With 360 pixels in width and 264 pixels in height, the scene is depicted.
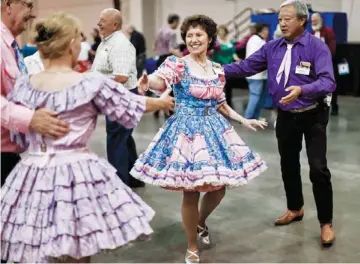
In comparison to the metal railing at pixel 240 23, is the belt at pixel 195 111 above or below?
above

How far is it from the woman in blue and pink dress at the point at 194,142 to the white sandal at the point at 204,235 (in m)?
0.32

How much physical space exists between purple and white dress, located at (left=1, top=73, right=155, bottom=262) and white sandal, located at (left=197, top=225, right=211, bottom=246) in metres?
1.33

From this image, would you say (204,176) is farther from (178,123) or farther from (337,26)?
(337,26)

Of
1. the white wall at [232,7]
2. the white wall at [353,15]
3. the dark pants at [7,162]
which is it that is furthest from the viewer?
the white wall at [232,7]

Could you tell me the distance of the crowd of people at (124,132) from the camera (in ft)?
7.64

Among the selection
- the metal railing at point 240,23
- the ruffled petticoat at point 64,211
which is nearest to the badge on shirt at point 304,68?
the ruffled petticoat at point 64,211

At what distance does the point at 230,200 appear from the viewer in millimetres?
4746

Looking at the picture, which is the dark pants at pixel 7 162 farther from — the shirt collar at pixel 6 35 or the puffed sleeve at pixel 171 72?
the puffed sleeve at pixel 171 72

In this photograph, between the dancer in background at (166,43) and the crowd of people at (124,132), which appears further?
the dancer in background at (166,43)

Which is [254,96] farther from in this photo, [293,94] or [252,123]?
[293,94]

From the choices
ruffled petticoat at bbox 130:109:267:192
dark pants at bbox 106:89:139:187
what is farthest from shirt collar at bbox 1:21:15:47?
dark pants at bbox 106:89:139:187

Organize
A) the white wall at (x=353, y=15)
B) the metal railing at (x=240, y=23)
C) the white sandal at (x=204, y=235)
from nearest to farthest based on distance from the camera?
the white sandal at (x=204, y=235), the white wall at (x=353, y=15), the metal railing at (x=240, y=23)

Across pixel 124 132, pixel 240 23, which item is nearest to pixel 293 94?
pixel 124 132

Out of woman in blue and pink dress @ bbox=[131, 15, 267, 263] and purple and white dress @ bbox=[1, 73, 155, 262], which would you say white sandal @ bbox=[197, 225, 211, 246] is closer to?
woman in blue and pink dress @ bbox=[131, 15, 267, 263]
